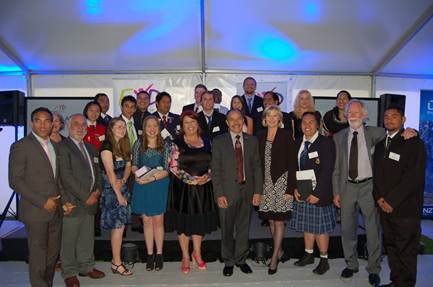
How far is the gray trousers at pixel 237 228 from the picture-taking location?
3.43m

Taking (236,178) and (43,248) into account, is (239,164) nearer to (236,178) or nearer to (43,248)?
(236,178)

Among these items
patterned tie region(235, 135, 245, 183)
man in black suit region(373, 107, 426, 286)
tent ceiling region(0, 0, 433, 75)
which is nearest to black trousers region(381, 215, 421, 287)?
man in black suit region(373, 107, 426, 286)

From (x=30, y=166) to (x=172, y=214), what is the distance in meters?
1.38

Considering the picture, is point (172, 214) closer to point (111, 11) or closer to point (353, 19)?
point (111, 11)

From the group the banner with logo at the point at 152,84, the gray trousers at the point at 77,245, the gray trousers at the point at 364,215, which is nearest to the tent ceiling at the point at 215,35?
the banner with logo at the point at 152,84

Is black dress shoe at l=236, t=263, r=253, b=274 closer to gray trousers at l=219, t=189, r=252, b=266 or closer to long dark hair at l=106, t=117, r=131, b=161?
→ gray trousers at l=219, t=189, r=252, b=266

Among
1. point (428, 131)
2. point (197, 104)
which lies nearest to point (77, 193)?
point (197, 104)

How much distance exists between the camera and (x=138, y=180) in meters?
3.41

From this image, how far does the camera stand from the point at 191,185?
3449mm

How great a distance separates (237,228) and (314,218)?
758mm

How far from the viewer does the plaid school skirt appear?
3.43 m

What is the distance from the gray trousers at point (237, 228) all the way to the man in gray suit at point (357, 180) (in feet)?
2.92

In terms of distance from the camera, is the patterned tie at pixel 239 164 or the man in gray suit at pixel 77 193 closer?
the man in gray suit at pixel 77 193

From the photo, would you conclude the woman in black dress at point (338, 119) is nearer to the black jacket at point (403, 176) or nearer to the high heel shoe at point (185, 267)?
the black jacket at point (403, 176)
